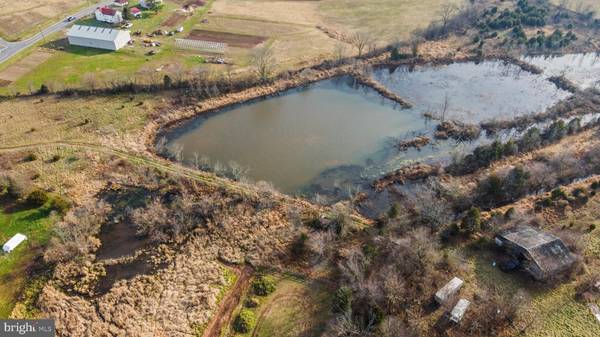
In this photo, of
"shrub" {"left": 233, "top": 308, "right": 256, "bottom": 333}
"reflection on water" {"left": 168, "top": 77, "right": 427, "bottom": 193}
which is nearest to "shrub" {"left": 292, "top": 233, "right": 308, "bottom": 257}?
"shrub" {"left": 233, "top": 308, "right": 256, "bottom": 333}

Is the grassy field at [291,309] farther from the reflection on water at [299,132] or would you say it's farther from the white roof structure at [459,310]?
the reflection on water at [299,132]

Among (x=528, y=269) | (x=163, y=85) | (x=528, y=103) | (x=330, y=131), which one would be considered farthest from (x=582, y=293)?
(x=163, y=85)

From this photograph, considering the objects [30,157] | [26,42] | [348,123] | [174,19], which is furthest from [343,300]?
[26,42]

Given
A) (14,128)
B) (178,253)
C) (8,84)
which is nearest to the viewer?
(178,253)

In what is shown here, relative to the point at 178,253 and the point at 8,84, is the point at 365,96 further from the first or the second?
the point at 8,84

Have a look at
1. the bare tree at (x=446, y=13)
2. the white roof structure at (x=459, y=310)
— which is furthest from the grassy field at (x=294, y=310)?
the bare tree at (x=446, y=13)

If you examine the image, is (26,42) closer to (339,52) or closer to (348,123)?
(339,52)

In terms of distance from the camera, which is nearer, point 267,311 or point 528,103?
point 267,311
